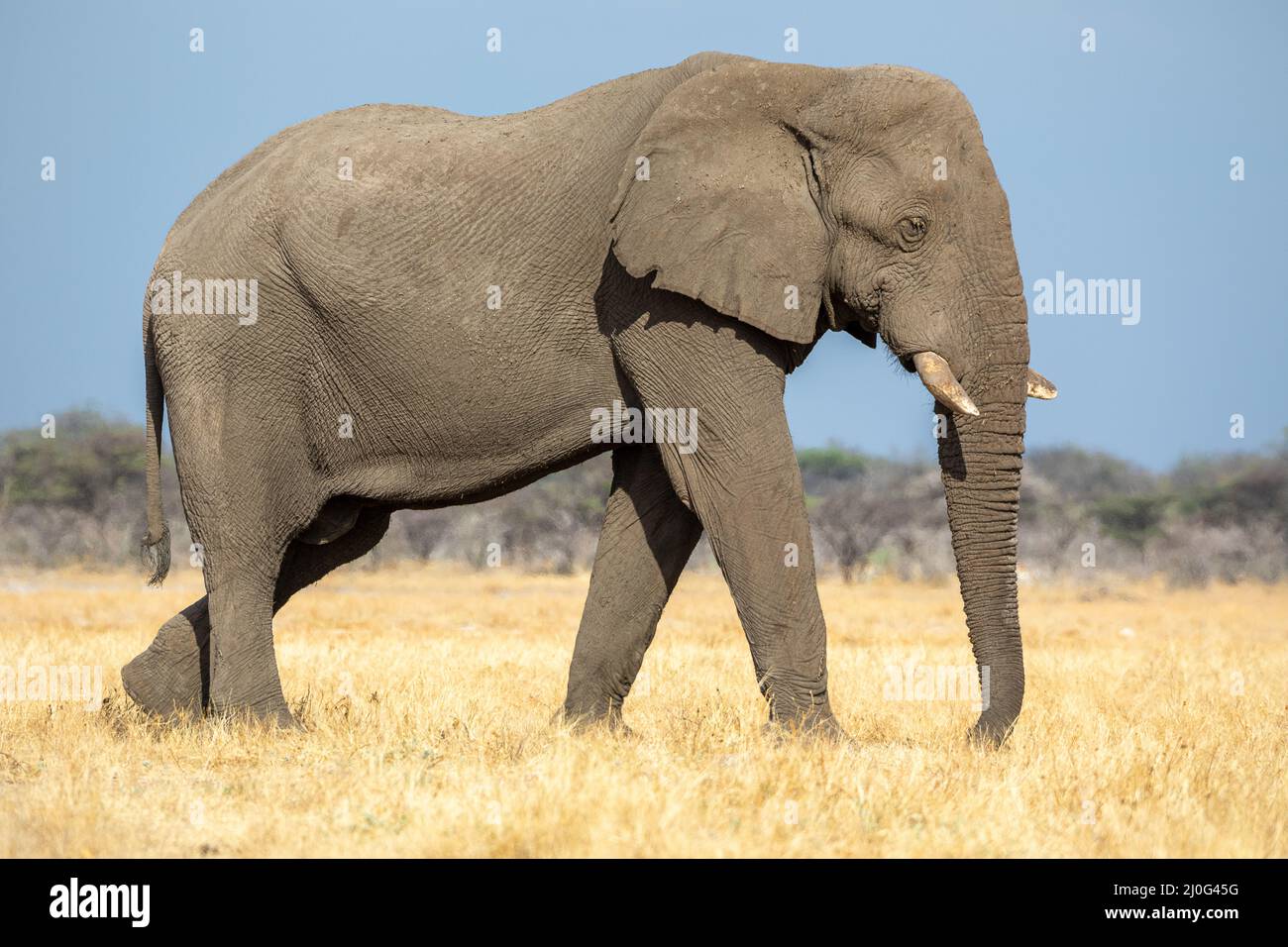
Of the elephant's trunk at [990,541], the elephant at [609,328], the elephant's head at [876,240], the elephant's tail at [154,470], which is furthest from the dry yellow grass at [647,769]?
the elephant's head at [876,240]

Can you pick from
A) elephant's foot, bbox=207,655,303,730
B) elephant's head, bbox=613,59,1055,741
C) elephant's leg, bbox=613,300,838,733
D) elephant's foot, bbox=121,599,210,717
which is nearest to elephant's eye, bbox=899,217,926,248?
elephant's head, bbox=613,59,1055,741

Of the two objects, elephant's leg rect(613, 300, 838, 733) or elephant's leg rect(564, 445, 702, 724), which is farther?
elephant's leg rect(564, 445, 702, 724)

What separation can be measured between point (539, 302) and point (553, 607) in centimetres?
1554

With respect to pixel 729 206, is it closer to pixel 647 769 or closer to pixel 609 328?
pixel 609 328

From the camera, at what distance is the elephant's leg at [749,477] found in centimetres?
834

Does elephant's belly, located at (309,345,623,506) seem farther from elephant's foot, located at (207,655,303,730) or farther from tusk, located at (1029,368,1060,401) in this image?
tusk, located at (1029,368,1060,401)

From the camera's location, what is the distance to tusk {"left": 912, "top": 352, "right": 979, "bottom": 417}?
26.5ft

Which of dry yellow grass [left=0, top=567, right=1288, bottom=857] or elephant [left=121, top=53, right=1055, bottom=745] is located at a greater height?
elephant [left=121, top=53, right=1055, bottom=745]

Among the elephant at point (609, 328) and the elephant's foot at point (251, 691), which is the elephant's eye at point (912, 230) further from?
the elephant's foot at point (251, 691)

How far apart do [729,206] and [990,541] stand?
2167mm

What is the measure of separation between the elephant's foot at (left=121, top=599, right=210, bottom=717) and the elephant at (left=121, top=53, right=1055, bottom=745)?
0.02 m

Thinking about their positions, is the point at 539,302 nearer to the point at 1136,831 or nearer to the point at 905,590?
the point at 1136,831

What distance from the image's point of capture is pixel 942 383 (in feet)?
26.7

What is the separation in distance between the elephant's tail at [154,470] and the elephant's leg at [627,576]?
2675 millimetres
